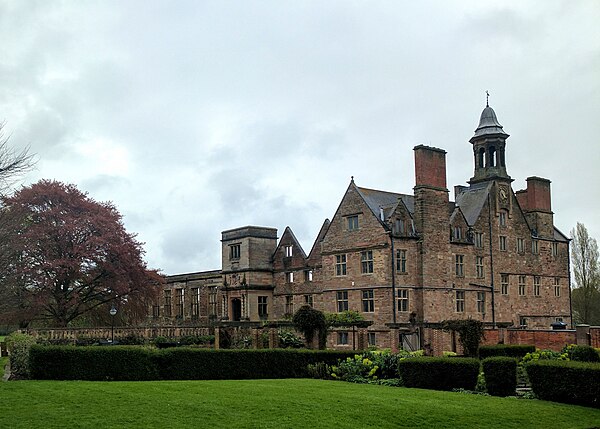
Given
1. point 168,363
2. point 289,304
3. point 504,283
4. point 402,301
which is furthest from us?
point 289,304

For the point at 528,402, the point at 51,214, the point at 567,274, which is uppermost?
the point at 51,214

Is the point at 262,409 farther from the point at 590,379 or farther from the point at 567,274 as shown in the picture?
the point at 567,274

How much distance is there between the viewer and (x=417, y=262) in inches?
1702

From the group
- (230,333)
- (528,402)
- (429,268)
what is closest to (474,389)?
(528,402)

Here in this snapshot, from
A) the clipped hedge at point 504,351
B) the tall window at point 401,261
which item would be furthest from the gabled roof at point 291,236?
the clipped hedge at point 504,351

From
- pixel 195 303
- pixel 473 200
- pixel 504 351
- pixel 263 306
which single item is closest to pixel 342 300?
pixel 263 306

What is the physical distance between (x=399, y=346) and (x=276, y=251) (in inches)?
733

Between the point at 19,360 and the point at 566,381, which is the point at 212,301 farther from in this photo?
the point at 566,381

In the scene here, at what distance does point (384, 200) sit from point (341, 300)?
280 inches

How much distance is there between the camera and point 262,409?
17766 millimetres

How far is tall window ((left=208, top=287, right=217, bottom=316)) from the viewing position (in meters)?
57.5

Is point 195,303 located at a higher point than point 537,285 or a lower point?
lower

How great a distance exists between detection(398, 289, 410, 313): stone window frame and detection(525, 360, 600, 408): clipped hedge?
1982cm

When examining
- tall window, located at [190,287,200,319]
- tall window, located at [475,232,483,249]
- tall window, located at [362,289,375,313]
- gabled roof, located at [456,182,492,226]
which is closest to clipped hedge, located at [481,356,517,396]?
tall window, located at [362,289,375,313]
